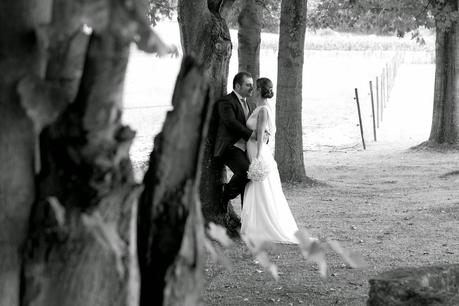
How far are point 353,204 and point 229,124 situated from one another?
4.85 meters

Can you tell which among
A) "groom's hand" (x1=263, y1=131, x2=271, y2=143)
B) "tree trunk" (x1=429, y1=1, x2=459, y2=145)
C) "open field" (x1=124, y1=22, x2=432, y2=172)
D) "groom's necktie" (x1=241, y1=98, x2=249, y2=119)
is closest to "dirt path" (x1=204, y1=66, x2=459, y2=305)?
"tree trunk" (x1=429, y1=1, x2=459, y2=145)

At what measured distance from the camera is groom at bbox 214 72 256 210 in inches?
401

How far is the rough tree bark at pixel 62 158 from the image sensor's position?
7.77 feet

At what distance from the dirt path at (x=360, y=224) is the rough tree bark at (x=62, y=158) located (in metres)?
4.83

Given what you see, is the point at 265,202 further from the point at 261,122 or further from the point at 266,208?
the point at 261,122

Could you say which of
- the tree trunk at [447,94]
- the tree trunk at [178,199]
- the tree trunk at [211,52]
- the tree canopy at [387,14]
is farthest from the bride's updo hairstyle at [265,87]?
the tree trunk at [447,94]

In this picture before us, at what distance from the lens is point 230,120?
1016cm

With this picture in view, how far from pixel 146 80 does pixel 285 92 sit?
95.8 feet

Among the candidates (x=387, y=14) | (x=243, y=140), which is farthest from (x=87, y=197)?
(x=387, y=14)

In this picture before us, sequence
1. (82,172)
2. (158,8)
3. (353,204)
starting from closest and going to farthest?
1. (82,172)
2. (353,204)
3. (158,8)

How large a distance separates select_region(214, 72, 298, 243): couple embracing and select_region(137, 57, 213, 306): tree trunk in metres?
7.32

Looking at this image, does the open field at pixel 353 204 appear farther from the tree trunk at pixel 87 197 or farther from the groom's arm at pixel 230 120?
the groom's arm at pixel 230 120

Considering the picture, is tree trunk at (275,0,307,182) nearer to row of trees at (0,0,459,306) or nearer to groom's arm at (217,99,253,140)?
groom's arm at (217,99,253,140)

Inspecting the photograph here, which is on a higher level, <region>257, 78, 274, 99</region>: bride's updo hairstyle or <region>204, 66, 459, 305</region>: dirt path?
<region>257, 78, 274, 99</region>: bride's updo hairstyle
